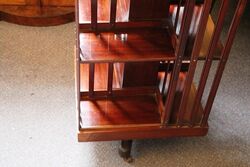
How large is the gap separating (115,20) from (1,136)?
Result: 72 centimetres

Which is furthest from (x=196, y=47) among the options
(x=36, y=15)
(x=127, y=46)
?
(x=36, y=15)

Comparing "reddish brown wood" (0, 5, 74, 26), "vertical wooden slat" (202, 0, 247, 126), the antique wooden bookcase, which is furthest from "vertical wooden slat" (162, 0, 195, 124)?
"reddish brown wood" (0, 5, 74, 26)

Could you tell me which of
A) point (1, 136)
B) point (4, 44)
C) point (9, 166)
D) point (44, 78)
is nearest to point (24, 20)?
point (4, 44)

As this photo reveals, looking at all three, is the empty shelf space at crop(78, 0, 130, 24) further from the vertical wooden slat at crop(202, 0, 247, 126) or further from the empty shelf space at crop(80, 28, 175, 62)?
the vertical wooden slat at crop(202, 0, 247, 126)

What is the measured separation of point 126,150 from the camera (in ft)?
4.81

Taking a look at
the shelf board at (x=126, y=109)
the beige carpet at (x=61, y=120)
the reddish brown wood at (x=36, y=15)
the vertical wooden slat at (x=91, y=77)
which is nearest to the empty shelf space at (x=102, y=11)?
the vertical wooden slat at (x=91, y=77)

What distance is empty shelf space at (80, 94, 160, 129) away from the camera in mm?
1368

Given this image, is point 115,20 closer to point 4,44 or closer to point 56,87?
point 56,87

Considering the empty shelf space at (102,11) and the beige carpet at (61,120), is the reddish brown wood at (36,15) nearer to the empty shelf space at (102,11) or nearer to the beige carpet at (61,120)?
the beige carpet at (61,120)

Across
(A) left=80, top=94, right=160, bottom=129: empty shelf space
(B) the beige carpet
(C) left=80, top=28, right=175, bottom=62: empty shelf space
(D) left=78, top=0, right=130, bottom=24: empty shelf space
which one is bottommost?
(B) the beige carpet

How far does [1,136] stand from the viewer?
1542 mm

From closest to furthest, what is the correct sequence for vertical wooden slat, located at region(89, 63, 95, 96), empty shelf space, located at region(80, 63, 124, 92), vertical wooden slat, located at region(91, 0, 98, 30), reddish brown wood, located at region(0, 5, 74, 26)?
1. vertical wooden slat, located at region(91, 0, 98, 30)
2. vertical wooden slat, located at region(89, 63, 95, 96)
3. empty shelf space, located at region(80, 63, 124, 92)
4. reddish brown wood, located at region(0, 5, 74, 26)

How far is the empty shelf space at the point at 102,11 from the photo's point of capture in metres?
1.25

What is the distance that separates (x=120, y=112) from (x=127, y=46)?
32cm
